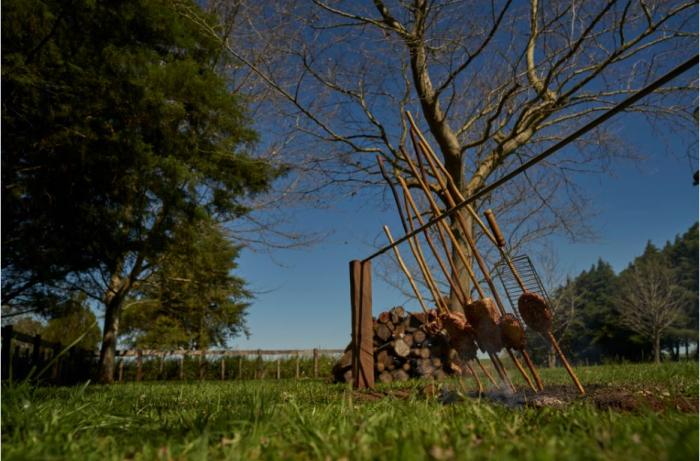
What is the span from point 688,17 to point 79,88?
26.0 ft

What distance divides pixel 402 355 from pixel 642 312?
63.1 feet

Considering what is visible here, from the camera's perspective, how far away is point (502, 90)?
681 cm

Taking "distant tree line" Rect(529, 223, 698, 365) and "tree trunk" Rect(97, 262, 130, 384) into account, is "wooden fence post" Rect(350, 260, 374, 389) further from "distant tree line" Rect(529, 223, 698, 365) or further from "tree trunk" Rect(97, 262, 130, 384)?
"distant tree line" Rect(529, 223, 698, 365)

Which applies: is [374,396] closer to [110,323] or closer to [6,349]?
[6,349]

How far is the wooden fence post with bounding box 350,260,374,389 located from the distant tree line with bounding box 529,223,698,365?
31.9 feet

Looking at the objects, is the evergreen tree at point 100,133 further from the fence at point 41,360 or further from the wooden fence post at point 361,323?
the wooden fence post at point 361,323

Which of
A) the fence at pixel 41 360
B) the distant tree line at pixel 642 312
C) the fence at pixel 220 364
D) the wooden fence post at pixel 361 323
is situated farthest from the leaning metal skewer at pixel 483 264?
the fence at pixel 220 364

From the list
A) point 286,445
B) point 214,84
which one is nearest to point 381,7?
point 214,84

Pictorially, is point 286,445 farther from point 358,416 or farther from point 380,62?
point 380,62

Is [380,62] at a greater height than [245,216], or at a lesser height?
greater

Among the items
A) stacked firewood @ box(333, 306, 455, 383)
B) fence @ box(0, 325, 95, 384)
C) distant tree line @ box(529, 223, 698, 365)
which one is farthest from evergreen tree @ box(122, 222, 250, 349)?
distant tree line @ box(529, 223, 698, 365)

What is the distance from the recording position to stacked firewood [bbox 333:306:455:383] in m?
7.38

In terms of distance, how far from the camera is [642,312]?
22156 millimetres

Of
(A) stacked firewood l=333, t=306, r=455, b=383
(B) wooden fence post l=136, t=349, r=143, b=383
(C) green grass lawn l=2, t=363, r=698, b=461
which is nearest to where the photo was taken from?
(C) green grass lawn l=2, t=363, r=698, b=461
